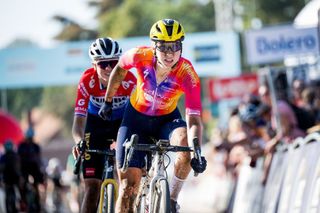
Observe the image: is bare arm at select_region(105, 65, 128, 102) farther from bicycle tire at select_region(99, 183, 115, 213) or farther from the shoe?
the shoe

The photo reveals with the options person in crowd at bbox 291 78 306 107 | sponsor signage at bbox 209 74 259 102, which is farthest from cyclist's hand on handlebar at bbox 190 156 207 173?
sponsor signage at bbox 209 74 259 102

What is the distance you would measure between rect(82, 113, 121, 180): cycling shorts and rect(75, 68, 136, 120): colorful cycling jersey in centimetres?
15

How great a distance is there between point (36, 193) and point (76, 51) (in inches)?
539

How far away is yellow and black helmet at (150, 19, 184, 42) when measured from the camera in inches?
413

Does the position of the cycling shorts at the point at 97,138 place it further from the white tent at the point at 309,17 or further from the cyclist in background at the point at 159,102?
the white tent at the point at 309,17

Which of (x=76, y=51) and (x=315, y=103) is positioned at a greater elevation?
(x=76, y=51)

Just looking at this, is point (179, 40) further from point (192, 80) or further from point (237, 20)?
point (237, 20)

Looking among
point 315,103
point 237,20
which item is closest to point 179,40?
point 315,103

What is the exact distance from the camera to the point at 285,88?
1850 centimetres

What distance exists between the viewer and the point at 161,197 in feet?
33.1

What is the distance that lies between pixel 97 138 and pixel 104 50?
1068 millimetres

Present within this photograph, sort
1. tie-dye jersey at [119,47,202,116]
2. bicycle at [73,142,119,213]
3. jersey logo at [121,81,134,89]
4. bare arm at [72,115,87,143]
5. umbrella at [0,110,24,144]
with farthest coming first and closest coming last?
umbrella at [0,110,24,144] < jersey logo at [121,81,134,89] < bare arm at [72,115,87,143] < bicycle at [73,142,119,213] < tie-dye jersey at [119,47,202,116]

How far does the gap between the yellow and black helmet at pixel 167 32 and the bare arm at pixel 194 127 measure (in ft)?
2.62

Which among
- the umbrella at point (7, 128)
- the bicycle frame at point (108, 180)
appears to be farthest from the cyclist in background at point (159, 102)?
the umbrella at point (7, 128)
